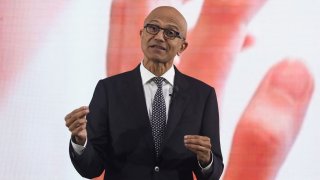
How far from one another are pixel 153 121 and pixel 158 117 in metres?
0.02

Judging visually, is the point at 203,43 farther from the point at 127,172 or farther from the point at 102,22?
the point at 127,172

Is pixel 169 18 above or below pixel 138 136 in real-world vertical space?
above

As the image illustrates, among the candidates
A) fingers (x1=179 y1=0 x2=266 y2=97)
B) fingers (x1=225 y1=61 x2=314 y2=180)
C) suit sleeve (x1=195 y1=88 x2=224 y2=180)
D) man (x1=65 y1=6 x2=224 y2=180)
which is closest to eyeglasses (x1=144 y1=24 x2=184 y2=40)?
man (x1=65 y1=6 x2=224 y2=180)

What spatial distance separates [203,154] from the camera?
138cm

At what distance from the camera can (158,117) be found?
5.02 feet

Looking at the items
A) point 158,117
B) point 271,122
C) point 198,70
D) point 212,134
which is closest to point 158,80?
point 158,117

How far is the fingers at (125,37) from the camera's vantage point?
7.35ft

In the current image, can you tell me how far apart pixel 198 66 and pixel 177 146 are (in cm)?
77

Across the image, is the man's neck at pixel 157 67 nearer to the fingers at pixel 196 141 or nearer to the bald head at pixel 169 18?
the bald head at pixel 169 18

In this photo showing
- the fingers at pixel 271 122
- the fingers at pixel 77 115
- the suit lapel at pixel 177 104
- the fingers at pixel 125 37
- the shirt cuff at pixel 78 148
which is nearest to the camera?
the fingers at pixel 77 115

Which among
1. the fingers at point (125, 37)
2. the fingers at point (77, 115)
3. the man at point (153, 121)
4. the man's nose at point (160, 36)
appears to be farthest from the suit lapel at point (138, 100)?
the fingers at point (125, 37)

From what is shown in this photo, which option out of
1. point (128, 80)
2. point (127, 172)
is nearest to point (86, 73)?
point (128, 80)

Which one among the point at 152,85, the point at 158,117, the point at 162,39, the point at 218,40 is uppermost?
the point at 218,40

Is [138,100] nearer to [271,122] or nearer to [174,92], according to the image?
[174,92]
